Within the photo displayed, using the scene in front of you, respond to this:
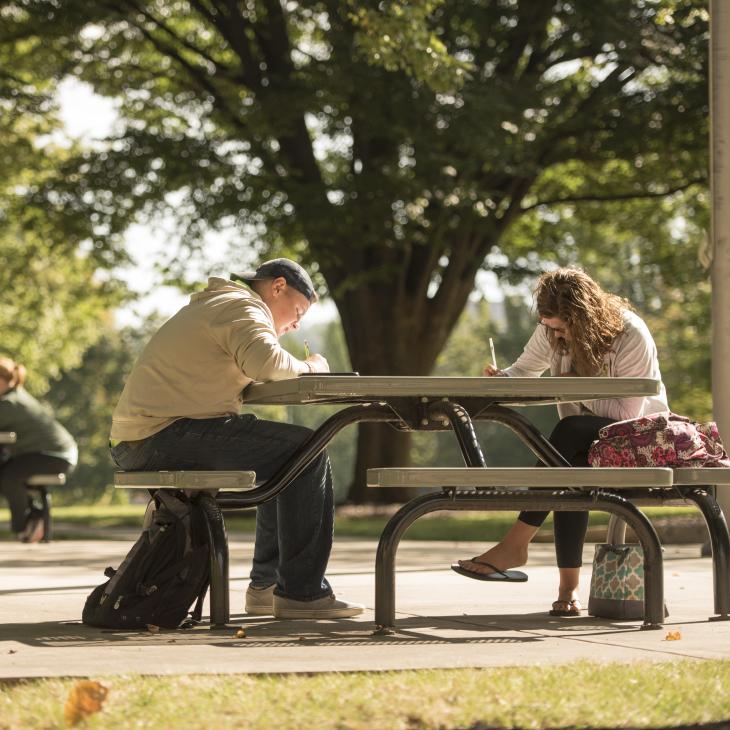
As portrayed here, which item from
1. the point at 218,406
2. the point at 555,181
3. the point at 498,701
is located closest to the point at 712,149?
the point at 218,406

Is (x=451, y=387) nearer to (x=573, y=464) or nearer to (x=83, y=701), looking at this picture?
(x=573, y=464)

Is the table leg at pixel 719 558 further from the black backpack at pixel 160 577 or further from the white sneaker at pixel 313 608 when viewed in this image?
the black backpack at pixel 160 577

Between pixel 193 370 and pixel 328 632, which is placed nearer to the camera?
pixel 328 632

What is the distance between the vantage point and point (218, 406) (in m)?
5.66

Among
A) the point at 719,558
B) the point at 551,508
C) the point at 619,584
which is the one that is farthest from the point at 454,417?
the point at 719,558

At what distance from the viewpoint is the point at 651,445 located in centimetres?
576

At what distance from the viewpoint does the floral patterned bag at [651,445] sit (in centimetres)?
576

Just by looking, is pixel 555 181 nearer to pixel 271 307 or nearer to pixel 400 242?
pixel 400 242

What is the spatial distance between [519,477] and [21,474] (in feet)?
27.3

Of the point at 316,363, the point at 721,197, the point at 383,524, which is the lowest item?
the point at 383,524

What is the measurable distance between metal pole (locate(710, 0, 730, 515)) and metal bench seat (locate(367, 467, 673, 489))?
153 inches

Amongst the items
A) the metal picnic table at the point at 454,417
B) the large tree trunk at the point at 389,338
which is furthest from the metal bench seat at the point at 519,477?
the large tree trunk at the point at 389,338

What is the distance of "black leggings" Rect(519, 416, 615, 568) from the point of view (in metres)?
5.99

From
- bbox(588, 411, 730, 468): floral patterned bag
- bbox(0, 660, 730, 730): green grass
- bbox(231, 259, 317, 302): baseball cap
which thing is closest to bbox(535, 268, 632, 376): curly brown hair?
bbox(588, 411, 730, 468): floral patterned bag
